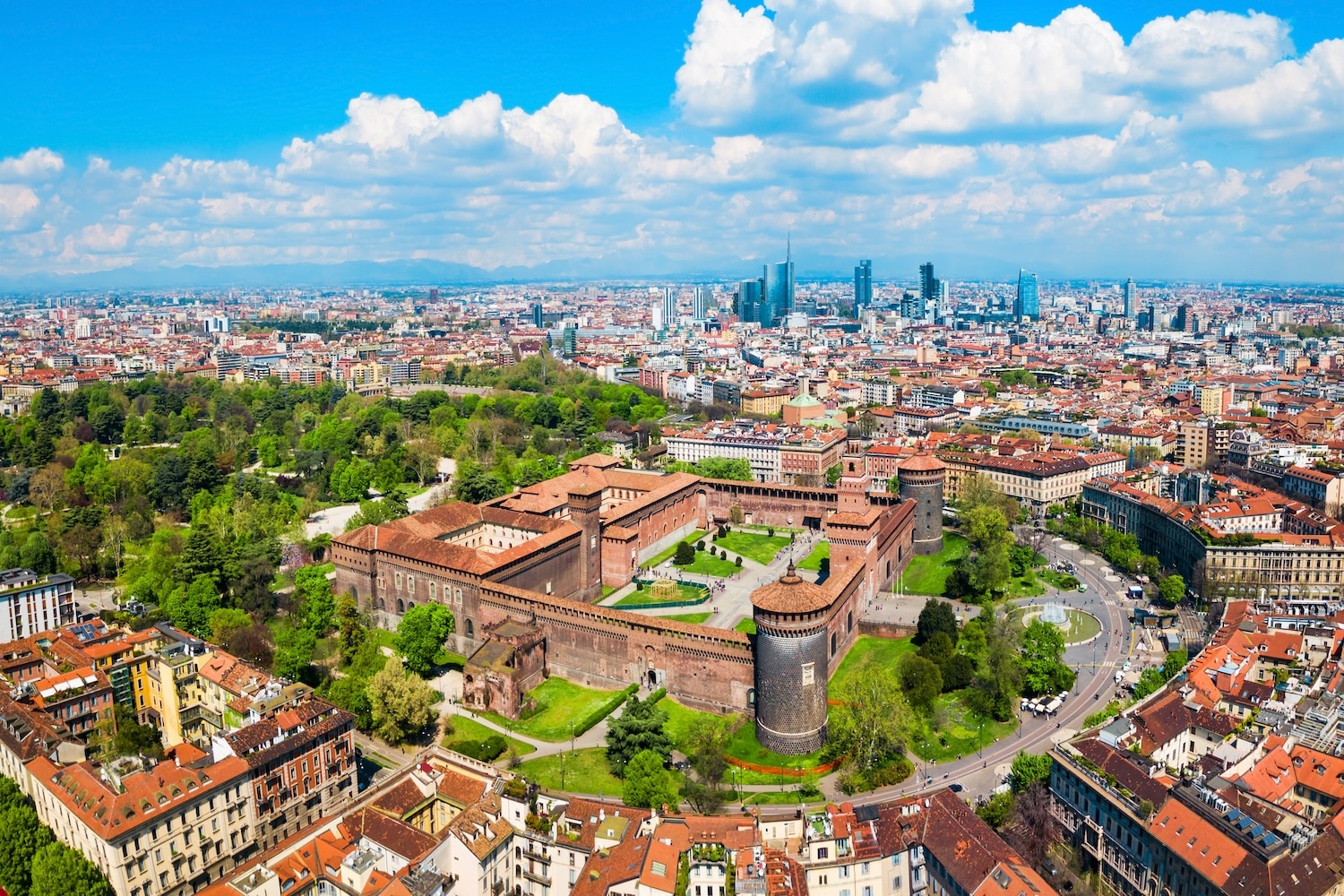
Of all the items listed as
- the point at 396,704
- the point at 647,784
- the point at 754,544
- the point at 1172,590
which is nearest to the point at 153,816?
the point at 396,704

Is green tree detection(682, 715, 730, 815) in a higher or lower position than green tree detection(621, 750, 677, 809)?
lower

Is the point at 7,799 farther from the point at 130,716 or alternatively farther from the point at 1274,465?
the point at 1274,465

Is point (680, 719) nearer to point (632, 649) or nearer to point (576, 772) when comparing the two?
point (632, 649)

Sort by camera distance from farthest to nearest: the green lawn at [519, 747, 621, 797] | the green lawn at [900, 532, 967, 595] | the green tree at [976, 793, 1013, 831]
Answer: the green lawn at [900, 532, 967, 595] < the green lawn at [519, 747, 621, 797] < the green tree at [976, 793, 1013, 831]

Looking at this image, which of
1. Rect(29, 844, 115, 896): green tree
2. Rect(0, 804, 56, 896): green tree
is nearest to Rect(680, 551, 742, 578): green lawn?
Rect(0, 804, 56, 896): green tree

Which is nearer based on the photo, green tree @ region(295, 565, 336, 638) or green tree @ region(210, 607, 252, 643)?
green tree @ region(210, 607, 252, 643)

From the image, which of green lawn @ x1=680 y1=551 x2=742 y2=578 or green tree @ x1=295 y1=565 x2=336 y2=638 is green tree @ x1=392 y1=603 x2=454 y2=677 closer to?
green tree @ x1=295 y1=565 x2=336 y2=638
